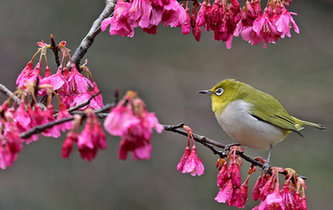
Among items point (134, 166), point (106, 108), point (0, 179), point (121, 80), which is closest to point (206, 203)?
point (134, 166)

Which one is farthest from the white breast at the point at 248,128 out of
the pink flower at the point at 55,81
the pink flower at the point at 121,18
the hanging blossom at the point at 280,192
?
the pink flower at the point at 55,81

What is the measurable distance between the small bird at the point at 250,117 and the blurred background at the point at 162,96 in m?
3.58

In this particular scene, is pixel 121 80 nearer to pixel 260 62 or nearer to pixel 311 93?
pixel 260 62

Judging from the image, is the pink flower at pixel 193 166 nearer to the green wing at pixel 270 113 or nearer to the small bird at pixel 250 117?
the small bird at pixel 250 117

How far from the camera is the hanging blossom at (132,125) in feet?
3.50

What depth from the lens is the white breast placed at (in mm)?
2498

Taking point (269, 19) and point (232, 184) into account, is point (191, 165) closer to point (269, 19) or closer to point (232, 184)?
point (232, 184)

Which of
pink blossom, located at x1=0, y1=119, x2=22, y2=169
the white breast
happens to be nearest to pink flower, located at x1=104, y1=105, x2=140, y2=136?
pink blossom, located at x1=0, y1=119, x2=22, y2=169

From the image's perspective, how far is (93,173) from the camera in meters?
6.38

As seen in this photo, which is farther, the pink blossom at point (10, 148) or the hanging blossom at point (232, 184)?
the hanging blossom at point (232, 184)

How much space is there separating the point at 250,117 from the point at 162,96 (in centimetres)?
446

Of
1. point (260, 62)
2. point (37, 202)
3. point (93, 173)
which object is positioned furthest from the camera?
point (260, 62)

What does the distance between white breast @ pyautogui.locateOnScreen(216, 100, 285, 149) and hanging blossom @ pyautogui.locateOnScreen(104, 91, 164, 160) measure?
4.93 feet

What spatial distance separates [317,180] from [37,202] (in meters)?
5.17
